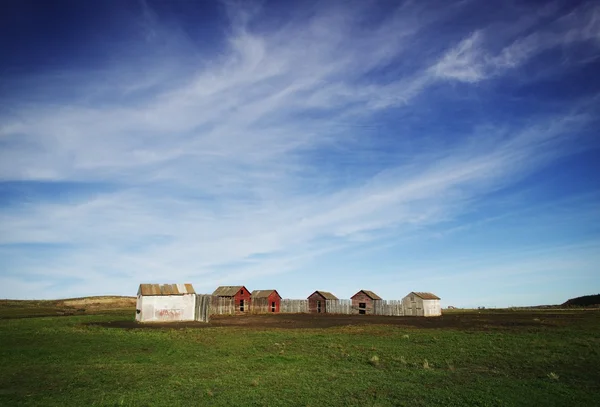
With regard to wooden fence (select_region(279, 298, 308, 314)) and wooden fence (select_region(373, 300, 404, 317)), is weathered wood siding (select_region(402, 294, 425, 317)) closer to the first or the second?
wooden fence (select_region(373, 300, 404, 317))

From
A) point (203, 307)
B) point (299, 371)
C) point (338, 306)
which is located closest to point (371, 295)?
point (338, 306)

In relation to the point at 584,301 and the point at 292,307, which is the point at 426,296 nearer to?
the point at 292,307

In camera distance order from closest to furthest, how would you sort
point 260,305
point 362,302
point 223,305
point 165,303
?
1. point 165,303
2. point 223,305
3. point 362,302
4. point 260,305

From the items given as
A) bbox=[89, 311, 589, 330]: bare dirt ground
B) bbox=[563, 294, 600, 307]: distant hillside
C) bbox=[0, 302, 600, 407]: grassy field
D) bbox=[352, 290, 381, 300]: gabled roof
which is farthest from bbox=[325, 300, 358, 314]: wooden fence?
bbox=[563, 294, 600, 307]: distant hillside

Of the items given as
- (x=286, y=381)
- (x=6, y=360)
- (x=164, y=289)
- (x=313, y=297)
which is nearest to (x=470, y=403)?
(x=286, y=381)

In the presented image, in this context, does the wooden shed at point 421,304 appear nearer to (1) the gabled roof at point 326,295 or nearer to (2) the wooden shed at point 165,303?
(1) the gabled roof at point 326,295

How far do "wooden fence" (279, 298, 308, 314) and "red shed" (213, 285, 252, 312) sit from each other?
8478mm

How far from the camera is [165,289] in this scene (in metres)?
56.4

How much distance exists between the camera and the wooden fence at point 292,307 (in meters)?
96.0

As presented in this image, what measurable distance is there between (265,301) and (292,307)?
24.1 feet

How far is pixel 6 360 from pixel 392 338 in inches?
1090

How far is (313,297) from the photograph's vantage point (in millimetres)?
98625

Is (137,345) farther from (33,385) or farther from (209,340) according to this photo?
(33,385)

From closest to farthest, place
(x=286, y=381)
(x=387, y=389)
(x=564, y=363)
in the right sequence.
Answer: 1. (x=387, y=389)
2. (x=286, y=381)
3. (x=564, y=363)
